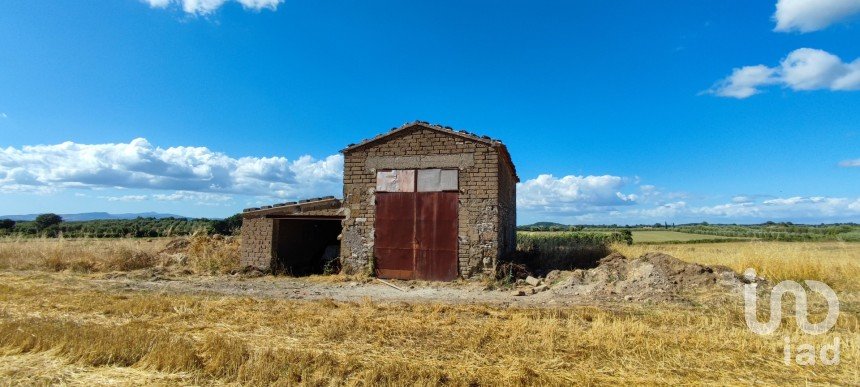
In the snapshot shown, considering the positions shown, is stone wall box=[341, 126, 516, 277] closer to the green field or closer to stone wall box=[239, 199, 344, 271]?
stone wall box=[239, 199, 344, 271]

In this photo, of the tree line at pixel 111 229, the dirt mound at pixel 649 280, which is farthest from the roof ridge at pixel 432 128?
the tree line at pixel 111 229

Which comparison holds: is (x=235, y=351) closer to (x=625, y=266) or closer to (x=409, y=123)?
(x=409, y=123)

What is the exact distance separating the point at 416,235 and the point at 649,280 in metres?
Answer: 6.53

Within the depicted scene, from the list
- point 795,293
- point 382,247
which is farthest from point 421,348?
point 795,293

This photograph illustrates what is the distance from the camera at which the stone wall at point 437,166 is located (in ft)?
44.0

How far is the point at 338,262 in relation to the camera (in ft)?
53.1

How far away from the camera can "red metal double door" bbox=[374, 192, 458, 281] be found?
1366cm

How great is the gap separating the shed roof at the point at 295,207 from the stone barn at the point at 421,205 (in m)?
0.07

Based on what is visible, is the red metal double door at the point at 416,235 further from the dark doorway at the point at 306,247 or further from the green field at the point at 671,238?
the green field at the point at 671,238

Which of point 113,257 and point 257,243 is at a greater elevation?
point 257,243

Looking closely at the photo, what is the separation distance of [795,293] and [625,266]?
148 inches

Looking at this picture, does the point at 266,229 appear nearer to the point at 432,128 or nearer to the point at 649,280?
the point at 432,128

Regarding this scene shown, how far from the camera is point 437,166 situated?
13945mm

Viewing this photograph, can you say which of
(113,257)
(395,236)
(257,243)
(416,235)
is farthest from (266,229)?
(113,257)
